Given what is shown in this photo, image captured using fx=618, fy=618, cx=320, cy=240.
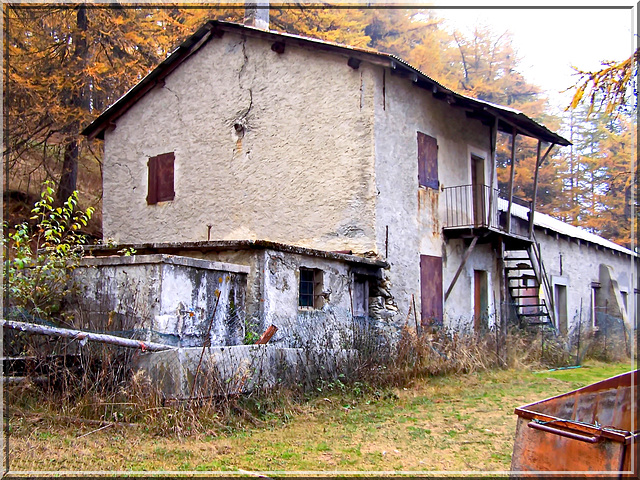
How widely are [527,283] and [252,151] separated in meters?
9.85

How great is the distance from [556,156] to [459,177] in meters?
19.8

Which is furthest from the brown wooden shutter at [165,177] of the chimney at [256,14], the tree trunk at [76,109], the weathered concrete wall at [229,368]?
the weathered concrete wall at [229,368]

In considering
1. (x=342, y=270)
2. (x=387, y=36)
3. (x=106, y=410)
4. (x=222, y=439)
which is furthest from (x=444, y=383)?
(x=387, y=36)

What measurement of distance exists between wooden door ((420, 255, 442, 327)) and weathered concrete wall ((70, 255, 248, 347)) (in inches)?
226

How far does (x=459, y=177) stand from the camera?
15.4 meters

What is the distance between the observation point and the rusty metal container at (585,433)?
4.33 m

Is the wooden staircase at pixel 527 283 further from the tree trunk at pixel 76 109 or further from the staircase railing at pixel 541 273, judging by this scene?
the tree trunk at pixel 76 109

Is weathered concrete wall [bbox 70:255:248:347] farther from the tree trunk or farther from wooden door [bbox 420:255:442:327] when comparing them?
the tree trunk

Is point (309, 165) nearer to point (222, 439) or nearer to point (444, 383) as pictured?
point (444, 383)

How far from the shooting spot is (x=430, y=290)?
1393cm

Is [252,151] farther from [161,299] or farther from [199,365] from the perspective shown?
[199,365]

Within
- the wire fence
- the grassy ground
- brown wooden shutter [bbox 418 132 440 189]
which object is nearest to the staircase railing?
brown wooden shutter [bbox 418 132 440 189]

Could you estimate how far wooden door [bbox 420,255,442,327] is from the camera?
13.6 meters

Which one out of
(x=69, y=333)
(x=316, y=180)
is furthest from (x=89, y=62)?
(x=69, y=333)
